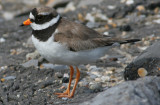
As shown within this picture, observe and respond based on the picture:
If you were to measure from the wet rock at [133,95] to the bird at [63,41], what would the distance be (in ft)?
3.70

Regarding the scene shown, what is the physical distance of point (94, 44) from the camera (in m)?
4.44

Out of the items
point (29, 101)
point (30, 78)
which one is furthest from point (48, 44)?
point (30, 78)

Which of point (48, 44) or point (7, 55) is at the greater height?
point (48, 44)

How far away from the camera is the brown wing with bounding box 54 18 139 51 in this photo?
4234mm

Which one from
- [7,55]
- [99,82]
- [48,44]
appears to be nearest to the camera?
[48,44]

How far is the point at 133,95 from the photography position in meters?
3.01

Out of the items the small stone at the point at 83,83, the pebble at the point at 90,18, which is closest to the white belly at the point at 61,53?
the small stone at the point at 83,83

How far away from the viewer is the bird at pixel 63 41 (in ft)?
13.6

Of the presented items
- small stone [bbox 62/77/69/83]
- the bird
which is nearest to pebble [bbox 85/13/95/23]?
small stone [bbox 62/77/69/83]

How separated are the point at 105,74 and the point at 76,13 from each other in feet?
12.0

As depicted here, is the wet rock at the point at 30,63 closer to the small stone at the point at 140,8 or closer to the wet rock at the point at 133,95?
the wet rock at the point at 133,95

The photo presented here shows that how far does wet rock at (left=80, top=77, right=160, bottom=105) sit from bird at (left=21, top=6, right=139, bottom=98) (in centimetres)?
113

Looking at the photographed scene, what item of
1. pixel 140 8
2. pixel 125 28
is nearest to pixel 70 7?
pixel 140 8

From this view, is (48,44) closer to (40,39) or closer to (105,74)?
(40,39)
